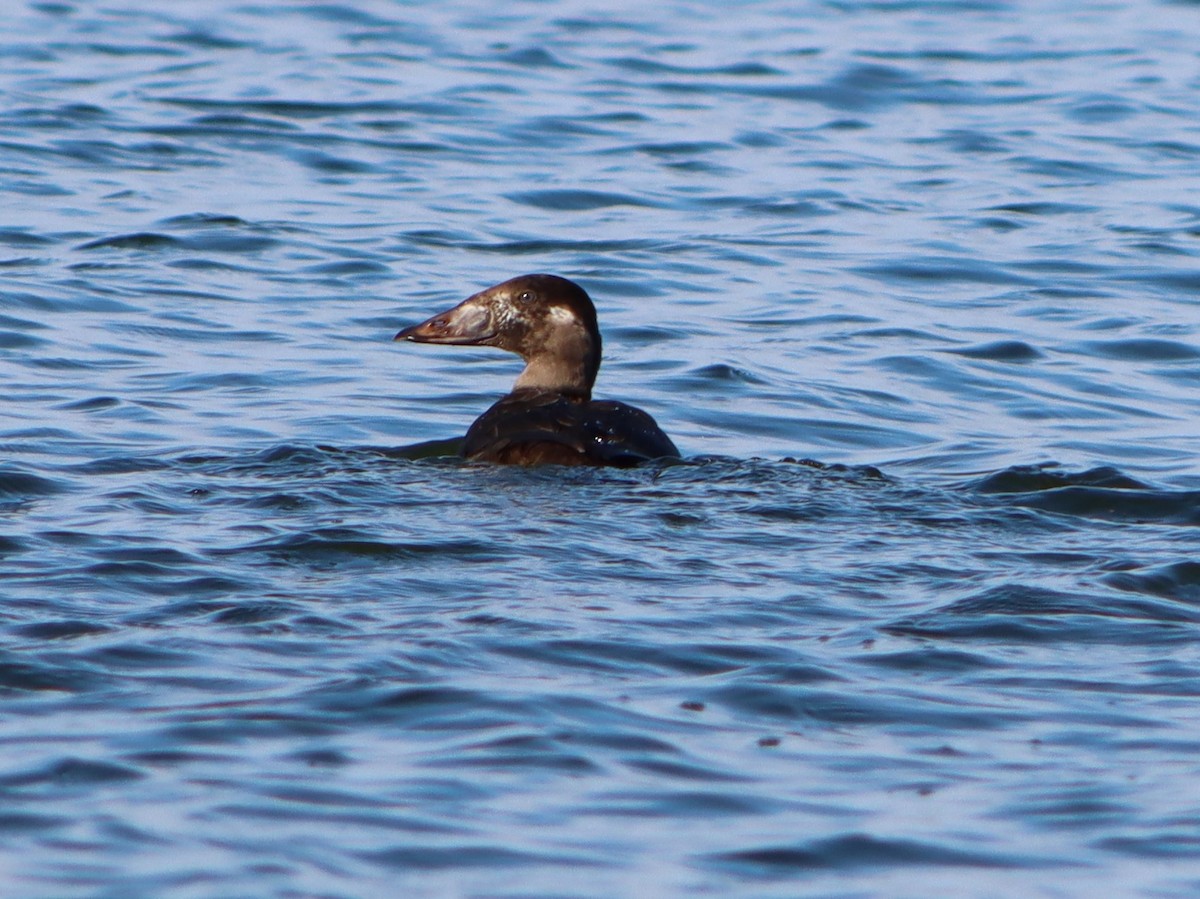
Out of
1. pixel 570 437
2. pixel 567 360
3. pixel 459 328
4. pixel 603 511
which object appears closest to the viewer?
pixel 603 511

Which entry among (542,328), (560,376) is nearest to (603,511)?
(560,376)

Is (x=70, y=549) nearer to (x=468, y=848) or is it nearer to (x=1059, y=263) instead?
(x=468, y=848)

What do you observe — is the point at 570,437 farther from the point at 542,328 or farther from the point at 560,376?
the point at 542,328

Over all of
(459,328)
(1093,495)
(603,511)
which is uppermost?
(459,328)

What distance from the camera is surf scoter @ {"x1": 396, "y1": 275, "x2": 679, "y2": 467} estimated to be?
7227 millimetres

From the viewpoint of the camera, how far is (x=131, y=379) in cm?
924

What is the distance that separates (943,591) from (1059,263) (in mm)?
7251

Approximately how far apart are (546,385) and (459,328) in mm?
485

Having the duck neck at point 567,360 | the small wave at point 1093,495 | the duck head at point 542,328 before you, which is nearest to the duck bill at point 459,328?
the duck head at point 542,328

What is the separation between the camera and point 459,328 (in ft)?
27.6

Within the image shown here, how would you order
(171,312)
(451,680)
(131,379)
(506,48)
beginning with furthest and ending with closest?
(506,48), (171,312), (131,379), (451,680)

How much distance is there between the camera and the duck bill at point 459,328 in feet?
27.3

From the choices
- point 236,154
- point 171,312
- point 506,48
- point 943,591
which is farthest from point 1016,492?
point 506,48

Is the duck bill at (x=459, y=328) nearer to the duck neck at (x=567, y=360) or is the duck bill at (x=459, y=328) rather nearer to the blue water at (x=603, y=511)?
the duck neck at (x=567, y=360)
